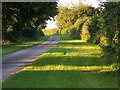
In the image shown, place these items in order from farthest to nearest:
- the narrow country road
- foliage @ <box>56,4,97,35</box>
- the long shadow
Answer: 1. foliage @ <box>56,4,97,35</box>
2. the long shadow
3. the narrow country road

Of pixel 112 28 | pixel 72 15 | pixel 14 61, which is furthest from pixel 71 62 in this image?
pixel 72 15

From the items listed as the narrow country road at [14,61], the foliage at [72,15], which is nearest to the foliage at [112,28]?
the narrow country road at [14,61]

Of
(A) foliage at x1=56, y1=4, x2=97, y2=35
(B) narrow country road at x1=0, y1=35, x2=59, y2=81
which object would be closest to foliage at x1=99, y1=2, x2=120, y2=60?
(B) narrow country road at x1=0, y1=35, x2=59, y2=81

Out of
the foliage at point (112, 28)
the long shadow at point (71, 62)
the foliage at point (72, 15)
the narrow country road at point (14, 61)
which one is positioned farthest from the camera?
the foliage at point (72, 15)

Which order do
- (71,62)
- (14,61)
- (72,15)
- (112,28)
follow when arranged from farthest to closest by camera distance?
(72,15), (14,61), (71,62), (112,28)

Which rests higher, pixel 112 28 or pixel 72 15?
pixel 72 15

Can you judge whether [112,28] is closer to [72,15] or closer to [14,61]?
[14,61]

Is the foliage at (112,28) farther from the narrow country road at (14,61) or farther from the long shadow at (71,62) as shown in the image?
the long shadow at (71,62)

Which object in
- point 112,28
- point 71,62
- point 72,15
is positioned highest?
point 72,15

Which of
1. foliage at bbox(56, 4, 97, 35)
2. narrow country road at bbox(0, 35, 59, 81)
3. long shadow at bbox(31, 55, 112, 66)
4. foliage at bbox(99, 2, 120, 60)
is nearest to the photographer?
foliage at bbox(99, 2, 120, 60)

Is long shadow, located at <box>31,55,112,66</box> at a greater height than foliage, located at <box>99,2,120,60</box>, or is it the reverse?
foliage, located at <box>99,2,120,60</box>

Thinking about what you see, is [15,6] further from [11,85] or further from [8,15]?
[11,85]

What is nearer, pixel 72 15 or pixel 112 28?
pixel 112 28

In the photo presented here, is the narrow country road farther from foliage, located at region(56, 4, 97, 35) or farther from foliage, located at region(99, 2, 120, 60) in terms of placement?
foliage, located at region(56, 4, 97, 35)
